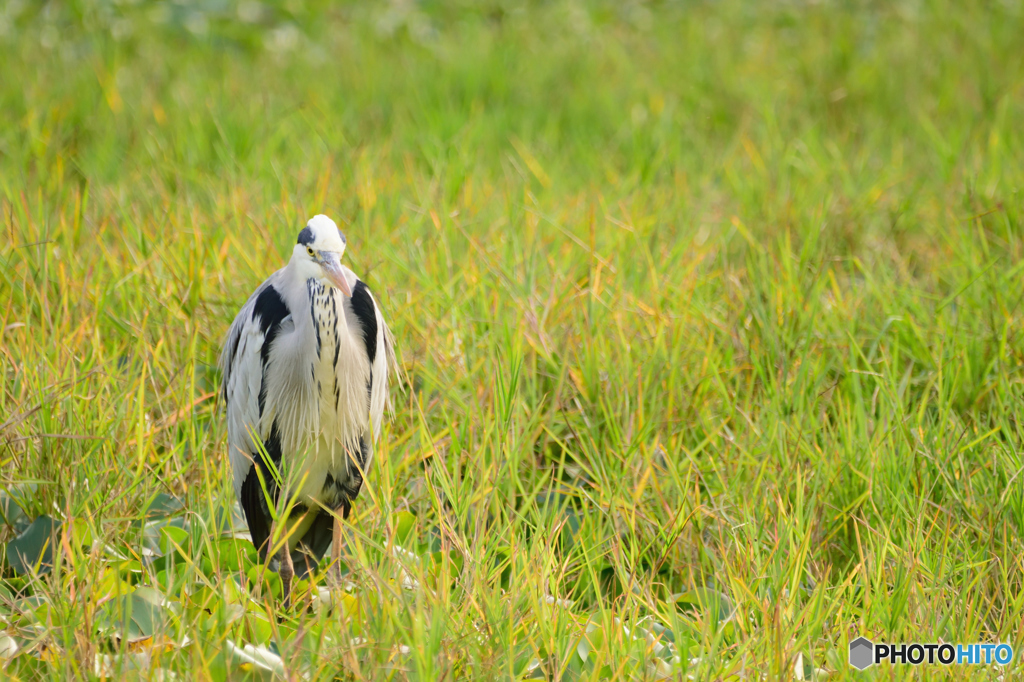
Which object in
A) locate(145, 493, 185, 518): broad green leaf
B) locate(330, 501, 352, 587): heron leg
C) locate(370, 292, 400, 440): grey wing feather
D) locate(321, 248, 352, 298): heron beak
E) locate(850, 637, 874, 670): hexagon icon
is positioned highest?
locate(321, 248, 352, 298): heron beak

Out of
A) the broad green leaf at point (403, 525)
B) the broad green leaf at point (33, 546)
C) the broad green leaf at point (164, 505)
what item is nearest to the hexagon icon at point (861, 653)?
the broad green leaf at point (403, 525)

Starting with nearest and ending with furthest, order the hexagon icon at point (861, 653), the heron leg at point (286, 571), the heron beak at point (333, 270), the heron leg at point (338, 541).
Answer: the hexagon icon at point (861, 653) < the heron beak at point (333, 270) < the heron leg at point (286, 571) < the heron leg at point (338, 541)

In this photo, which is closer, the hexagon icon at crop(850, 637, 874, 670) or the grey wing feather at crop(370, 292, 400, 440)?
the hexagon icon at crop(850, 637, 874, 670)

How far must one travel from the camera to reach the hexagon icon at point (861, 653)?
1.80m

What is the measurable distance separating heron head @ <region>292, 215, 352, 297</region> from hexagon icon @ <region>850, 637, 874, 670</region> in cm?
129

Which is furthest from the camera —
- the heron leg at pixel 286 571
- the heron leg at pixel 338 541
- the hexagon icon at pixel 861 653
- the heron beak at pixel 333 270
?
the heron leg at pixel 338 541

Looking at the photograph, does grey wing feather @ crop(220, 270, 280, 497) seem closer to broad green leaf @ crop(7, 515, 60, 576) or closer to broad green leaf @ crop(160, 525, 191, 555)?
broad green leaf @ crop(160, 525, 191, 555)

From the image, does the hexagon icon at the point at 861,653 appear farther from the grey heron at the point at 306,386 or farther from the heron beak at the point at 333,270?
the heron beak at the point at 333,270

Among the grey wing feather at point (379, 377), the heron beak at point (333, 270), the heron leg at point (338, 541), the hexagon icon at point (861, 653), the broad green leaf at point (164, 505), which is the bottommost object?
the hexagon icon at point (861, 653)

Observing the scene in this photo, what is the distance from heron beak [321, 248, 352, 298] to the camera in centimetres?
197

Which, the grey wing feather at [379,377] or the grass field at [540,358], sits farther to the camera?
the grey wing feather at [379,377]

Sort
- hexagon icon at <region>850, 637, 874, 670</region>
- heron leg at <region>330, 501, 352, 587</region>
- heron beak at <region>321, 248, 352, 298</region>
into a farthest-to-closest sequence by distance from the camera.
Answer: heron leg at <region>330, 501, 352, 587</region> → heron beak at <region>321, 248, 352, 298</region> → hexagon icon at <region>850, 637, 874, 670</region>

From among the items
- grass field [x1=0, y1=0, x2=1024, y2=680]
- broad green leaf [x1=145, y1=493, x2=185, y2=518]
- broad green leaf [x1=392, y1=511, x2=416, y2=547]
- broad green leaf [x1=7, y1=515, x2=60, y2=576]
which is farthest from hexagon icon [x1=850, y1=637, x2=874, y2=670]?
broad green leaf [x1=7, y1=515, x2=60, y2=576]

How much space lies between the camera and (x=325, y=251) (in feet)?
6.57
